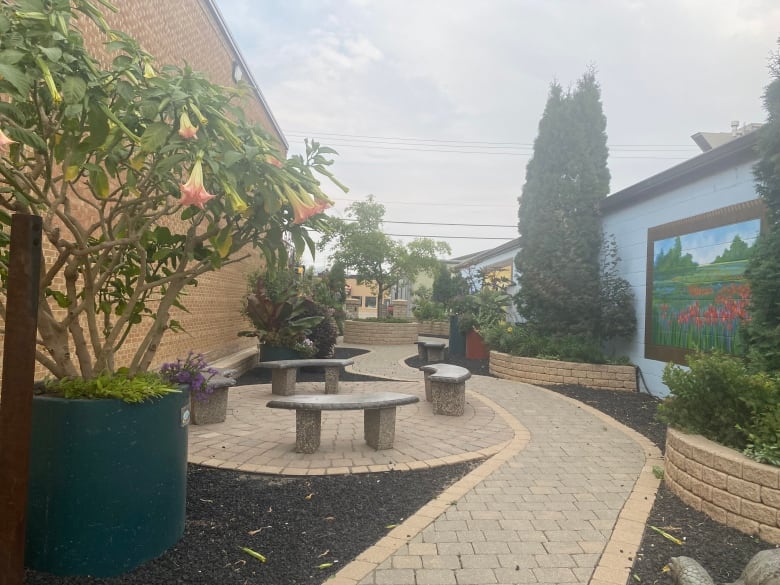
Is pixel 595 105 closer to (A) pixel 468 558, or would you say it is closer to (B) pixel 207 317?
(B) pixel 207 317

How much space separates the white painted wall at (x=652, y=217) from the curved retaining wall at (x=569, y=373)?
0.33 metres

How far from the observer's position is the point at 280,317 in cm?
967

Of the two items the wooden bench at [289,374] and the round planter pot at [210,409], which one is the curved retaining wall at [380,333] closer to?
the wooden bench at [289,374]

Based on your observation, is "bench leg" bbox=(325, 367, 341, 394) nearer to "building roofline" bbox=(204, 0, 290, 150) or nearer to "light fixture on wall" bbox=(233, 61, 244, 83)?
"building roofline" bbox=(204, 0, 290, 150)

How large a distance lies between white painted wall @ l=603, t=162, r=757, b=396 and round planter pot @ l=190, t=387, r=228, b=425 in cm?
588

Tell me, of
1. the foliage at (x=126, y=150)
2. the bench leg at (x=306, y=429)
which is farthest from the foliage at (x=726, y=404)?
the foliage at (x=126, y=150)

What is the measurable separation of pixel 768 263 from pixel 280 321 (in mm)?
7562

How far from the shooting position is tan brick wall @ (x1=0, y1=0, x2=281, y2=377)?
20.9 ft

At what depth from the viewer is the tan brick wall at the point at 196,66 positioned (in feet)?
20.9

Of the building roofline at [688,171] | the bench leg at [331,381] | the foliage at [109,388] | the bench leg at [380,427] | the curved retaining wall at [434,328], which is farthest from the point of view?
the curved retaining wall at [434,328]

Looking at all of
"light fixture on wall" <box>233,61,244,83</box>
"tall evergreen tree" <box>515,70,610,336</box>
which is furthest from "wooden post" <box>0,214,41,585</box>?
"light fixture on wall" <box>233,61,244,83</box>

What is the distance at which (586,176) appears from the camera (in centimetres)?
957

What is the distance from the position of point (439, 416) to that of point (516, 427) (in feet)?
3.07

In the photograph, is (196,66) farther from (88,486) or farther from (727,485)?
(727,485)
